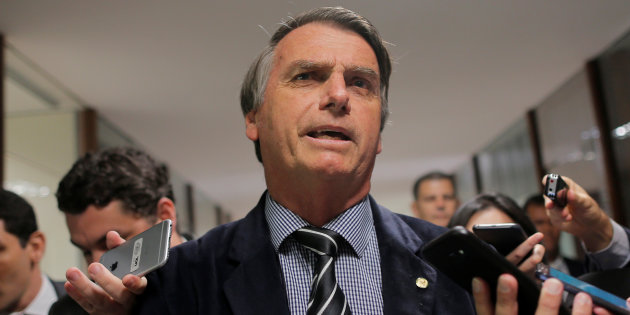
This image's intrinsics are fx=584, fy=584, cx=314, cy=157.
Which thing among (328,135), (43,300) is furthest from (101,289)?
(43,300)

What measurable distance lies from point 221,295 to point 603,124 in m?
4.93

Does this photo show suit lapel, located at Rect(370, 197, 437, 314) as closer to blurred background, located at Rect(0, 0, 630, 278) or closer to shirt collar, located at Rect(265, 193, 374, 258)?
shirt collar, located at Rect(265, 193, 374, 258)

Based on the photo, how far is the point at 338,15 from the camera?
1409 mm

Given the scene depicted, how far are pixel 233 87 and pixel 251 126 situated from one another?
2726 mm

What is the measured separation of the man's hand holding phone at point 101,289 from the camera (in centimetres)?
100

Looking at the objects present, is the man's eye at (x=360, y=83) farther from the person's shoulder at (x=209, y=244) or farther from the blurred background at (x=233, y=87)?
the blurred background at (x=233, y=87)

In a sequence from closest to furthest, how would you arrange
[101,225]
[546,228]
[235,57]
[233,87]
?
[101,225]
[546,228]
[235,57]
[233,87]

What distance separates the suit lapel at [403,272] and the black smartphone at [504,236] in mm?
187

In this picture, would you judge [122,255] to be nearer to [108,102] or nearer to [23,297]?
[23,297]

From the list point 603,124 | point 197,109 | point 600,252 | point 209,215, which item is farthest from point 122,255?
point 209,215

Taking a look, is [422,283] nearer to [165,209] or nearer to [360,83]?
[360,83]

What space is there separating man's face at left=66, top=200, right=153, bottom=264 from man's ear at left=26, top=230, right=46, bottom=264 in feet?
2.33

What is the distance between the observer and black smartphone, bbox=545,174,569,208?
4.64ft

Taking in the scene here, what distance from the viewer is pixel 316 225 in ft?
4.36
